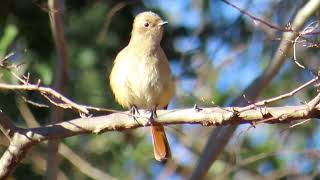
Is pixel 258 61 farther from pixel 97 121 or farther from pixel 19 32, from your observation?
pixel 97 121

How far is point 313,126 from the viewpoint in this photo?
375 inches

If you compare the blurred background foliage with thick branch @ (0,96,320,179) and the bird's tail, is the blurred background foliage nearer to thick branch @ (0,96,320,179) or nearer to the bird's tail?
the bird's tail

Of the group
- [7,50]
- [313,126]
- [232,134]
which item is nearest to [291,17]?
[232,134]

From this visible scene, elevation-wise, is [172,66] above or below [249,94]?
above

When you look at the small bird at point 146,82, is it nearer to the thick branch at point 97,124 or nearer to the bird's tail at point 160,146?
the bird's tail at point 160,146

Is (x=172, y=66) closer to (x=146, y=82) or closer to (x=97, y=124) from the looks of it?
(x=146, y=82)

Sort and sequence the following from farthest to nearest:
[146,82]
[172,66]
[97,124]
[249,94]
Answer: [172,66] < [146,82] < [249,94] < [97,124]

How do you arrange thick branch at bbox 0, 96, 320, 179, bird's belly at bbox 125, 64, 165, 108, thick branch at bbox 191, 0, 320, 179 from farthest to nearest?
bird's belly at bbox 125, 64, 165, 108, thick branch at bbox 191, 0, 320, 179, thick branch at bbox 0, 96, 320, 179

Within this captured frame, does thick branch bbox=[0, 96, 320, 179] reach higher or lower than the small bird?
lower

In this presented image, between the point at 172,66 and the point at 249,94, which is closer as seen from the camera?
the point at 249,94

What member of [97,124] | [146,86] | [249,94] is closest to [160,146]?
[146,86]

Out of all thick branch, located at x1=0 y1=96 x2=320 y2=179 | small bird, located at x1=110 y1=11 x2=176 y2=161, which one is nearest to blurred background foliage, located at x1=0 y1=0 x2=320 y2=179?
small bird, located at x1=110 y1=11 x2=176 y2=161

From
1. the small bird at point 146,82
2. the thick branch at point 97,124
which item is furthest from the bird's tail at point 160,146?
the thick branch at point 97,124

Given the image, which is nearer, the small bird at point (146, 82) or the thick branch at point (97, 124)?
the thick branch at point (97, 124)
